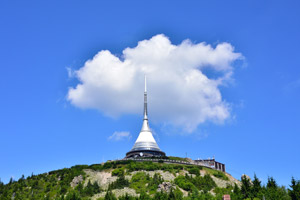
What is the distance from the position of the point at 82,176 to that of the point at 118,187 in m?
11.7

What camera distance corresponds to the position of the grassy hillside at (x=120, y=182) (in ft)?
199

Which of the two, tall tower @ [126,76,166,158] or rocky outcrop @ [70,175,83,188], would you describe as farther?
tall tower @ [126,76,166,158]

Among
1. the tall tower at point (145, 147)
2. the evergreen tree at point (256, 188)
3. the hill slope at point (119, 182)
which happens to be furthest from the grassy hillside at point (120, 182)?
the tall tower at point (145, 147)

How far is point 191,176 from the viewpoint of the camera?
6775 centimetres

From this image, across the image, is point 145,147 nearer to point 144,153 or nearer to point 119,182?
point 144,153

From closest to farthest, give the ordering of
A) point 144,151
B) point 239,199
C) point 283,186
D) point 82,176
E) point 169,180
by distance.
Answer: point 239,199 → point 283,186 → point 169,180 → point 82,176 → point 144,151

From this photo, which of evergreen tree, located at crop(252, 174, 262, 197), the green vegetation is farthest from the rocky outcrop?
Answer: evergreen tree, located at crop(252, 174, 262, 197)

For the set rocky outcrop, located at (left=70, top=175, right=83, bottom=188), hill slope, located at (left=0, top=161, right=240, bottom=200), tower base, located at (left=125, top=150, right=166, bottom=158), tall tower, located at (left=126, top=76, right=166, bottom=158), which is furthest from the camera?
tall tower, located at (left=126, top=76, right=166, bottom=158)

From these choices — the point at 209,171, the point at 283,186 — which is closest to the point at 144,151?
the point at 209,171

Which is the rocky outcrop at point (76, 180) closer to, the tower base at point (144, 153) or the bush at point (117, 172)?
the bush at point (117, 172)

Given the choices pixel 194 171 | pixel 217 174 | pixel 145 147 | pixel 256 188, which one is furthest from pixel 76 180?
pixel 256 188

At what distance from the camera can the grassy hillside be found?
199 feet

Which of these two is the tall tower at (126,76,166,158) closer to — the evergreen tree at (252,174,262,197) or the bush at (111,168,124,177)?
the bush at (111,168,124,177)

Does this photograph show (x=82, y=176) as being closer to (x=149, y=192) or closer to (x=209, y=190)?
(x=149, y=192)
